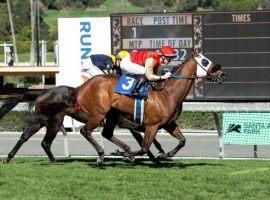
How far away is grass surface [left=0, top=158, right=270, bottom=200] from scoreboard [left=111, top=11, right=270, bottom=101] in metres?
9.33

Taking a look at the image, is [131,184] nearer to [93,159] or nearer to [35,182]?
[35,182]

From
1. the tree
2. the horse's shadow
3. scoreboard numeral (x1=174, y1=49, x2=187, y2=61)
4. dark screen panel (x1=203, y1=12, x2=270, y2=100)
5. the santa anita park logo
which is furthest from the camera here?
the tree

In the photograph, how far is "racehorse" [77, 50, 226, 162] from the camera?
10742 mm

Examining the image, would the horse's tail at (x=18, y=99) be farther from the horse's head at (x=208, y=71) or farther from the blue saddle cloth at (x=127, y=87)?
the horse's head at (x=208, y=71)

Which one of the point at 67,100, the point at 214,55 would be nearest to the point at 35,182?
the point at 67,100

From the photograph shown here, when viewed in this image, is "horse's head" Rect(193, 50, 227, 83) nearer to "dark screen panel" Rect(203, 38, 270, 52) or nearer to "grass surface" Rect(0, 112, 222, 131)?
"dark screen panel" Rect(203, 38, 270, 52)

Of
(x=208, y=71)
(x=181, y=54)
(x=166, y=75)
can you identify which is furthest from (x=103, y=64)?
(x=181, y=54)

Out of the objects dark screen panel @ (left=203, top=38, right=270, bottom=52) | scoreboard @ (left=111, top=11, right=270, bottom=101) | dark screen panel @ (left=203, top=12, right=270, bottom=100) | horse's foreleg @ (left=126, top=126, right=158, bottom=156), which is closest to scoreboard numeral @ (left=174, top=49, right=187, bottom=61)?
scoreboard @ (left=111, top=11, right=270, bottom=101)

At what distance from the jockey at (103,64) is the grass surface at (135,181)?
1590mm

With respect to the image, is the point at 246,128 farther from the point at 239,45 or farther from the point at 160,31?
the point at 160,31

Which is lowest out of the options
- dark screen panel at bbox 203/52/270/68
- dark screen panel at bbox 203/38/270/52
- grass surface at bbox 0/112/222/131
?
grass surface at bbox 0/112/222/131

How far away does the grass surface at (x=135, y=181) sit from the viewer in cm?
845

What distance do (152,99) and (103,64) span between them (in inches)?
69.1

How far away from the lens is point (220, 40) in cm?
2066
